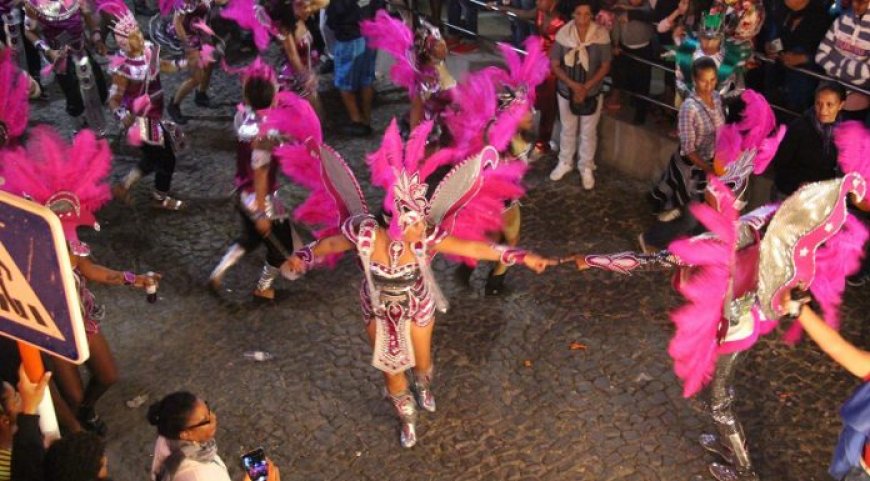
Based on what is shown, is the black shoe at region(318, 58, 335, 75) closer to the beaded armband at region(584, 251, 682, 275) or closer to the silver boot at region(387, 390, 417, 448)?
the silver boot at region(387, 390, 417, 448)

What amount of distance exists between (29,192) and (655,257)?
9.80 ft

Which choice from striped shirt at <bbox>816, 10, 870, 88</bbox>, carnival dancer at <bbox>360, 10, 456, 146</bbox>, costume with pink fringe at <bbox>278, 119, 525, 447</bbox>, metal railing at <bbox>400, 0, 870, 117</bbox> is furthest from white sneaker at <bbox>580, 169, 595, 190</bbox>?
costume with pink fringe at <bbox>278, 119, 525, 447</bbox>

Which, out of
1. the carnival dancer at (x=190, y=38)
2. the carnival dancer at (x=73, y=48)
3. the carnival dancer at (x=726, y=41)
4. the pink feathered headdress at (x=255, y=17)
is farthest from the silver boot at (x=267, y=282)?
the carnival dancer at (x=73, y=48)

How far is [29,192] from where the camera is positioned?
466 cm

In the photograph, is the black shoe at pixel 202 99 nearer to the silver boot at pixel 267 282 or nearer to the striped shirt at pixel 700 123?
the silver boot at pixel 267 282

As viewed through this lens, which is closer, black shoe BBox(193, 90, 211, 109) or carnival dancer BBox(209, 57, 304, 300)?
carnival dancer BBox(209, 57, 304, 300)

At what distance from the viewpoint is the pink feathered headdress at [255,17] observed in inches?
317

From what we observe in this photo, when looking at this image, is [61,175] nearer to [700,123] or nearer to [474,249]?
[474,249]

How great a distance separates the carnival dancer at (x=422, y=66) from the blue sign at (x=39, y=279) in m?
3.86

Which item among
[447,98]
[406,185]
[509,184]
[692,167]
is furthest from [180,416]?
[692,167]

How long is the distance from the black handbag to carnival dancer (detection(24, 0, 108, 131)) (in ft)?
13.7

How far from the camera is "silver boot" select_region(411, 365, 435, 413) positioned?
17.3 feet

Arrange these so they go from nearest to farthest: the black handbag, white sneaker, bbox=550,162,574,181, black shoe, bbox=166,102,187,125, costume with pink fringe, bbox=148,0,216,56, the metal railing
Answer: the metal railing → the black handbag → white sneaker, bbox=550,162,574,181 → costume with pink fringe, bbox=148,0,216,56 → black shoe, bbox=166,102,187,125

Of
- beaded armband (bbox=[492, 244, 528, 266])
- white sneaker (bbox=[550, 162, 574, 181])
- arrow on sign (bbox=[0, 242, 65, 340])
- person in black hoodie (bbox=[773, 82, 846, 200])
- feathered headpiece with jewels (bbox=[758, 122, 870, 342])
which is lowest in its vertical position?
white sneaker (bbox=[550, 162, 574, 181])
